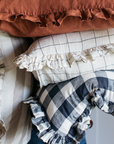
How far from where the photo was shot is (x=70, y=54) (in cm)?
47

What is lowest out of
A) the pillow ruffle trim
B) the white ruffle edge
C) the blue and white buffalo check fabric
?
the blue and white buffalo check fabric

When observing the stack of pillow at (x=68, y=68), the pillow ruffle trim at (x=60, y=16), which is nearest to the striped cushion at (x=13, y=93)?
the stack of pillow at (x=68, y=68)

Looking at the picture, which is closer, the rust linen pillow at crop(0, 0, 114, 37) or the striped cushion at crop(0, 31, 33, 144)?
the rust linen pillow at crop(0, 0, 114, 37)

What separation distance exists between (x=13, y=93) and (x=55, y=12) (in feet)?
1.12

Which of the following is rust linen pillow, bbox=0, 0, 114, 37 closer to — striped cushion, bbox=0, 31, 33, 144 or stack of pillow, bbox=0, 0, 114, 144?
stack of pillow, bbox=0, 0, 114, 144

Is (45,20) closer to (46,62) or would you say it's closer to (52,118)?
(46,62)

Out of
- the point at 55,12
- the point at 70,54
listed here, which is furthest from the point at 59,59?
the point at 55,12

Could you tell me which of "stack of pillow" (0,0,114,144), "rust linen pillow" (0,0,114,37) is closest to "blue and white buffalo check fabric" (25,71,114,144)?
"stack of pillow" (0,0,114,144)

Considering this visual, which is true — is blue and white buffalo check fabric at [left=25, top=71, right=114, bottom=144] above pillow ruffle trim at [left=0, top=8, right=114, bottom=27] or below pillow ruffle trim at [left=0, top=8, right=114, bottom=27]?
below

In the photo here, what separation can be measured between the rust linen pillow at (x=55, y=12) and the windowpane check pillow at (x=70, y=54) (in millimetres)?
61

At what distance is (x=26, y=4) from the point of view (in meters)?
0.38

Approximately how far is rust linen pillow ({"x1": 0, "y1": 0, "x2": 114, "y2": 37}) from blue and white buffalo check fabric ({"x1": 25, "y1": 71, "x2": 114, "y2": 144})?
193 millimetres

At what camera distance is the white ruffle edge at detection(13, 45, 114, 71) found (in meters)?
0.45

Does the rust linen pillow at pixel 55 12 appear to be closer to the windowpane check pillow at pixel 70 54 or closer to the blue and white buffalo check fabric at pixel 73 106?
the windowpane check pillow at pixel 70 54
